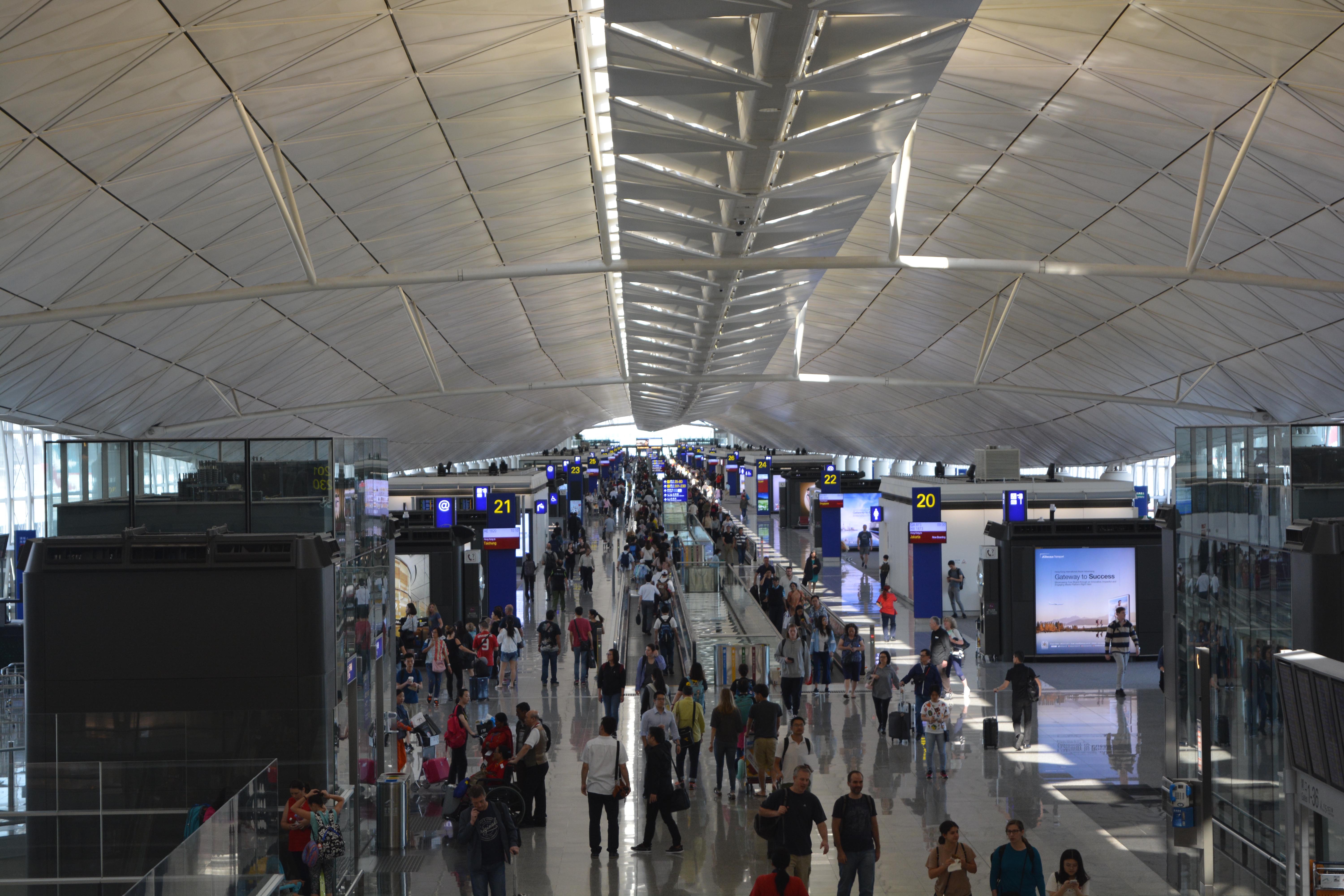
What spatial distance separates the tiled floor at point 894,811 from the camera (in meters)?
10.9

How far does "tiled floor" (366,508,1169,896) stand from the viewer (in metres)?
10.9

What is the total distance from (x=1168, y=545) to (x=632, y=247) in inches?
511

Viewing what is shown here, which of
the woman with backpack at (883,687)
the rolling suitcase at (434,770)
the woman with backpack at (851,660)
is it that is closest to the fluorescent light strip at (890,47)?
the woman with backpack at (883,687)

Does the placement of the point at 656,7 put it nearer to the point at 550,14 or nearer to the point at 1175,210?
the point at 550,14

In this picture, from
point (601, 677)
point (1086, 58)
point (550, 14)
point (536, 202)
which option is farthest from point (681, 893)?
point (536, 202)

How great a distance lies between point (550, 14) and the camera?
648 inches

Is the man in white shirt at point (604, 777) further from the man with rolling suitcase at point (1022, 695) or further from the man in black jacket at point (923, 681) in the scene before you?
the man with rolling suitcase at point (1022, 695)

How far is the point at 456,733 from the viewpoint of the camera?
45.6ft

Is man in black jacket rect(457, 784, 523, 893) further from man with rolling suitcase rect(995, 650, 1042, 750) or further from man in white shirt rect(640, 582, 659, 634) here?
man in white shirt rect(640, 582, 659, 634)

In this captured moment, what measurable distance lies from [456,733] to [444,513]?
15473 mm

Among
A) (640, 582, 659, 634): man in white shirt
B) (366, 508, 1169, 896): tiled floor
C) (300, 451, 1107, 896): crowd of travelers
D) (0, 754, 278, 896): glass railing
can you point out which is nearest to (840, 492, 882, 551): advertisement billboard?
(300, 451, 1107, 896): crowd of travelers

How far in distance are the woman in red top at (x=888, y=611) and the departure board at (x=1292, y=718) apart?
1750cm

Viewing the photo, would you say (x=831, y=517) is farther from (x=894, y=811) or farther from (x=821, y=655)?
(x=894, y=811)

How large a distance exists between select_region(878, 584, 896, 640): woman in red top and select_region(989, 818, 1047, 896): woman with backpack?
1671 centimetres
